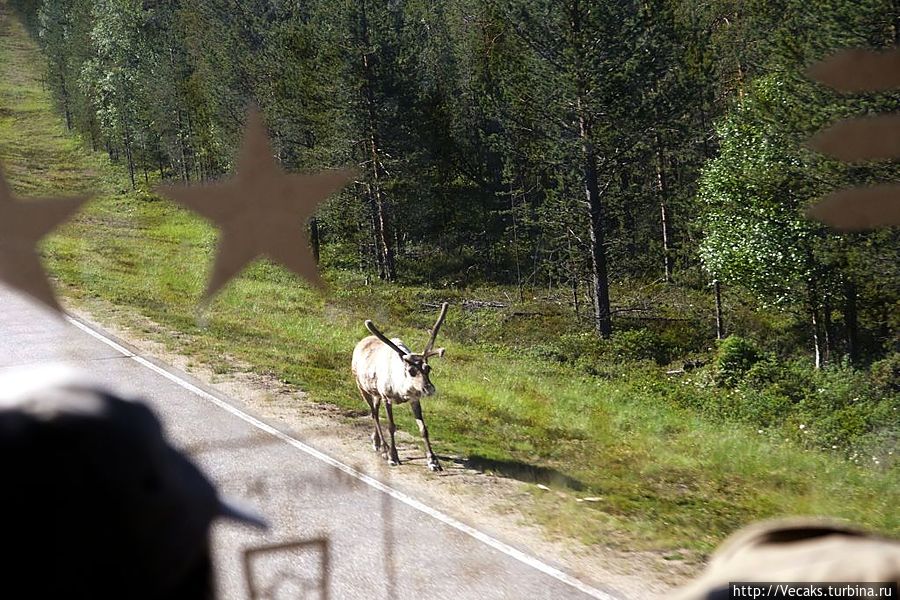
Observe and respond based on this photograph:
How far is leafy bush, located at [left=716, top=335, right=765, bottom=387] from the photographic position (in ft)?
67.9

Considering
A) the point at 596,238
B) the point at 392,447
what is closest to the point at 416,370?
the point at 392,447

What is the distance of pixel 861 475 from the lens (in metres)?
10.2

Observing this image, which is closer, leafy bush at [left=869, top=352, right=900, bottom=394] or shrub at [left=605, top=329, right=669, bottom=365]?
leafy bush at [left=869, top=352, right=900, bottom=394]

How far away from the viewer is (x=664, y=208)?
31.5 metres

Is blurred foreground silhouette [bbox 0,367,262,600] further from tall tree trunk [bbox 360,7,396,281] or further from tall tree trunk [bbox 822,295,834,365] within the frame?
tall tree trunk [bbox 822,295,834,365]

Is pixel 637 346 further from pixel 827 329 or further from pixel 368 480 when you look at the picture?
pixel 368 480

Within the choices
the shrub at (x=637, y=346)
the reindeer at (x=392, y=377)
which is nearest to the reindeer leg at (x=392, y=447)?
the reindeer at (x=392, y=377)

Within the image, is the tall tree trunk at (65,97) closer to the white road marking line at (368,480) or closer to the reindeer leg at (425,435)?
the white road marking line at (368,480)

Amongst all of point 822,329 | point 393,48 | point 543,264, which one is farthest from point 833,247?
point 393,48

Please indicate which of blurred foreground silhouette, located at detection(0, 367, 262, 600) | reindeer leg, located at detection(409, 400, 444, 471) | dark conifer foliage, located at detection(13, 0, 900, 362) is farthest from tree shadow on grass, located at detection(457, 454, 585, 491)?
blurred foreground silhouette, located at detection(0, 367, 262, 600)

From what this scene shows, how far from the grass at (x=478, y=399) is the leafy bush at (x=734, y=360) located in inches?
218

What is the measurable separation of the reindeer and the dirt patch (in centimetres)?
19

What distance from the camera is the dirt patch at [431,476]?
6.61 m

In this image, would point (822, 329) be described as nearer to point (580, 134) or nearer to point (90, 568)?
point (580, 134)
